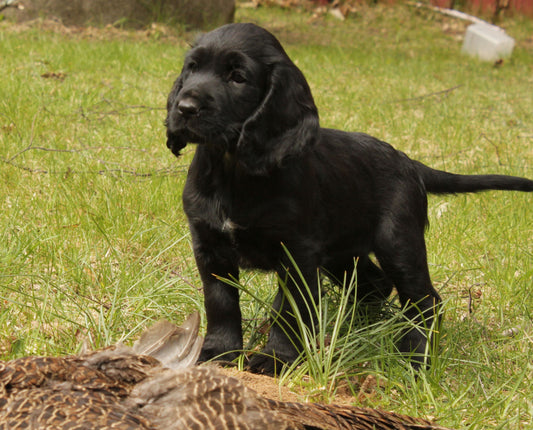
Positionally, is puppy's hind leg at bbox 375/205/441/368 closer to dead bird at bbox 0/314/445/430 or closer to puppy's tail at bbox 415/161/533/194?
puppy's tail at bbox 415/161/533/194

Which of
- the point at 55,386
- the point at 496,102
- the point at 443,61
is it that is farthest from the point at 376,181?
the point at 443,61

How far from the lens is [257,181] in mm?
2584

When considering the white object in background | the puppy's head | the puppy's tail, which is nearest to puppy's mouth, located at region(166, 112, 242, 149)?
the puppy's head

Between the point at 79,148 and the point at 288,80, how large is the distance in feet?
9.00

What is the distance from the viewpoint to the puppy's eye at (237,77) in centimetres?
250

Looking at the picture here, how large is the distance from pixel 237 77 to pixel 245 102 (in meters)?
0.10

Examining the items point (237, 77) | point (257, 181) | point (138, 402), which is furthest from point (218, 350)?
point (138, 402)

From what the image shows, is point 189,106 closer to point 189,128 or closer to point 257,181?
point 189,128

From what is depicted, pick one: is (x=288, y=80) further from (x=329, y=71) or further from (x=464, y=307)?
(x=329, y=71)

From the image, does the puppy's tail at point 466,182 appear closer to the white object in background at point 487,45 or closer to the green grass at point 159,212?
the green grass at point 159,212

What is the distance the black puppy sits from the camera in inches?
97.4

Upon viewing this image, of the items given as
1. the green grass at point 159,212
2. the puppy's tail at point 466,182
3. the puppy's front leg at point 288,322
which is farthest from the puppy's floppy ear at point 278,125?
the puppy's tail at point 466,182

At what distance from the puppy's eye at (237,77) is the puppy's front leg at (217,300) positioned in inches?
22.7

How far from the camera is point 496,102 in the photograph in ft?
26.2
